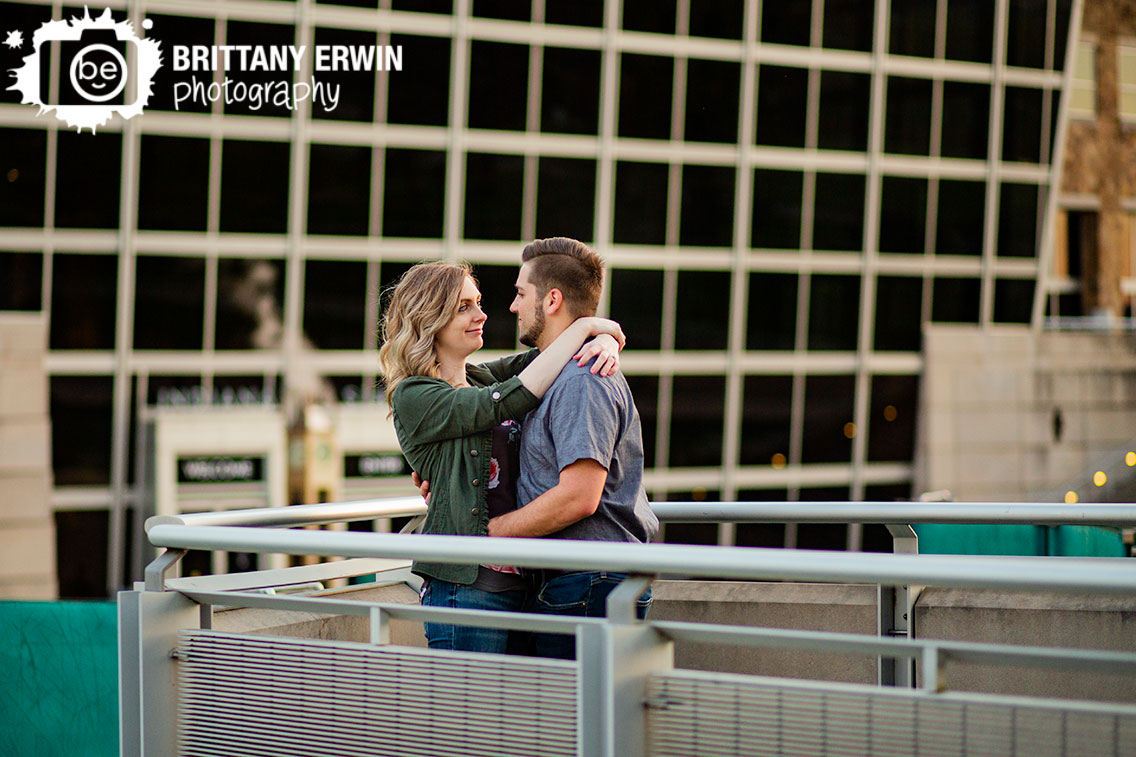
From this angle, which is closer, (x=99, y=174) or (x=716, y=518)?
(x=716, y=518)

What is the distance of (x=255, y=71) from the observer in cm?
2142

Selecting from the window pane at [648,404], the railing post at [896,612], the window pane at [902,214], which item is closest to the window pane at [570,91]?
the window pane at [648,404]

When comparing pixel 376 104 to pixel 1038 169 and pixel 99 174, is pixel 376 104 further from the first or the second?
pixel 1038 169

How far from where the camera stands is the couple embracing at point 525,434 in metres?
3.88

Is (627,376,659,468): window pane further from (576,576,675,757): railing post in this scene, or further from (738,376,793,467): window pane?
(576,576,675,757): railing post

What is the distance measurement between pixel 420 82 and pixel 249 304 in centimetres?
465

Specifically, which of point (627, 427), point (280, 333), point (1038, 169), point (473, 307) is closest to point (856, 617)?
point (627, 427)

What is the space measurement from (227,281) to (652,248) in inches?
297

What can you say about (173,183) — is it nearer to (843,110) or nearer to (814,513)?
(843,110)

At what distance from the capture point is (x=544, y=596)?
396cm

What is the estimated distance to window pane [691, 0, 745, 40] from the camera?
2400cm

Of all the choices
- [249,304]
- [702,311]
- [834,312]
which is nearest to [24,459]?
[249,304]

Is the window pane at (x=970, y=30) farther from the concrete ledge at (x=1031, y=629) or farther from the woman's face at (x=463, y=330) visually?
the woman's face at (x=463, y=330)

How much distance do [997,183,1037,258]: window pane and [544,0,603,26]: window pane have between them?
9.37 meters
